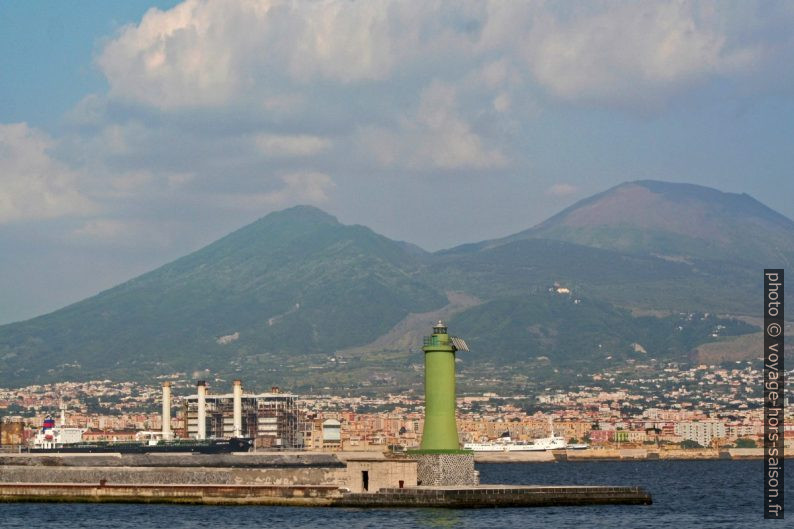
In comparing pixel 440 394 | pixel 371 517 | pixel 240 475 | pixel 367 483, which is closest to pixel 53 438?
pixel 240 475

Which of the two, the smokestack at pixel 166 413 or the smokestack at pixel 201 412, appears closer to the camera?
the smokestack at pixel 166 413

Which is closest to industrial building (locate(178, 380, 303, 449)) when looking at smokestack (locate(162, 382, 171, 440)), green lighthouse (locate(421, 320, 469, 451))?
smokestack (locate(162, 382, 171, 440))

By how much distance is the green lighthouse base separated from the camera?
6069 cm

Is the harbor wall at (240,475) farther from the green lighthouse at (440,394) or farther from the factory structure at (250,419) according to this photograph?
the factory structure at (250,419)

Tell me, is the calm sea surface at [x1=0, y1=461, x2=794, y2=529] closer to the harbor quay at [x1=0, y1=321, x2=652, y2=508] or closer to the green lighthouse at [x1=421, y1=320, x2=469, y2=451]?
the harbor quay at [x1=0, y1=321, x2=652, y2=508]

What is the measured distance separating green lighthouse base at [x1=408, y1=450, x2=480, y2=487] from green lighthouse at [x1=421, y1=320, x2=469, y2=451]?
0.86ft

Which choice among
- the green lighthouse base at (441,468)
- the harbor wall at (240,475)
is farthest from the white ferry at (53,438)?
the green lighthouse base at (441,468)

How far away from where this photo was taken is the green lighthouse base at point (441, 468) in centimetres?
6069

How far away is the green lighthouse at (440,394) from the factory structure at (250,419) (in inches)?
4384

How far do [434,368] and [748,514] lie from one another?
14811mm

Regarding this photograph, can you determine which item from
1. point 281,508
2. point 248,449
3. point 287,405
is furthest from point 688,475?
point 287,405

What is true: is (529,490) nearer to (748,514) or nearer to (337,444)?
(748,514)

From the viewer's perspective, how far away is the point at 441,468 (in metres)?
60.8

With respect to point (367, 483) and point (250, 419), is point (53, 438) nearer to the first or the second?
point (250, 419)
